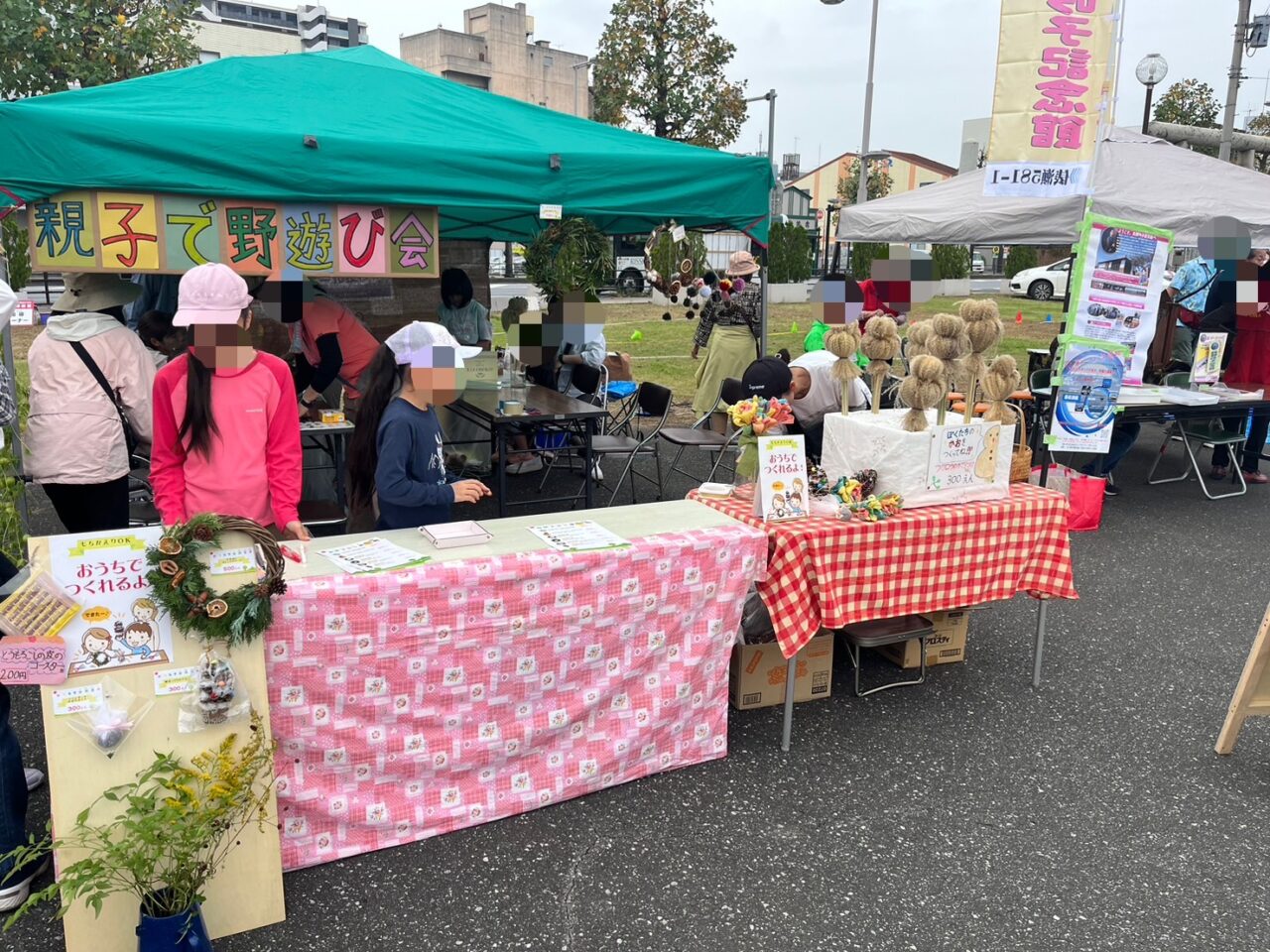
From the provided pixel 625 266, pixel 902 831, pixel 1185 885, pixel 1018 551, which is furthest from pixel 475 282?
pixel 625 266

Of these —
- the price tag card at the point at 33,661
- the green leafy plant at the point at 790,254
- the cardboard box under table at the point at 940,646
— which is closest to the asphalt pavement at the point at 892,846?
the cardboard box under table at the point at 940,646

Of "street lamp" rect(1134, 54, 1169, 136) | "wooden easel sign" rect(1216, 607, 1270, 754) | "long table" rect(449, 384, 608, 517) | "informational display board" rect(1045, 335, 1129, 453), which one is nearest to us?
"wooden easel sign" rect(1216, 607, 1270, 754)

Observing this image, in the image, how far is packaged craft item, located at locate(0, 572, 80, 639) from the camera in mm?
2107

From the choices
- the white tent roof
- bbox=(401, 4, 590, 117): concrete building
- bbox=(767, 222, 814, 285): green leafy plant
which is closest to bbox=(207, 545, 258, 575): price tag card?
the white tent roof

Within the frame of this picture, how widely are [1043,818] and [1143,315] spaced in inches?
157

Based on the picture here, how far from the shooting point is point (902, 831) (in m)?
3.03

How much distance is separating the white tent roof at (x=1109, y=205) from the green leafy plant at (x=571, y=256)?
3.25 m

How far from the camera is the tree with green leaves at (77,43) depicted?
31.1ft

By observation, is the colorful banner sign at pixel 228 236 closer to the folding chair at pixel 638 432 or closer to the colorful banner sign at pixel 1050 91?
the folding chair at pixel 638 432

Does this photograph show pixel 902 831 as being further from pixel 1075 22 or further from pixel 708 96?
pixel 708 96

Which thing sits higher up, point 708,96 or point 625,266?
point 708,96

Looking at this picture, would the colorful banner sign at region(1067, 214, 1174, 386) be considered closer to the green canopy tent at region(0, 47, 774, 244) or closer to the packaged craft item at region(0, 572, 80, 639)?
the green canopy tent at region(0, 47, 774, 244)

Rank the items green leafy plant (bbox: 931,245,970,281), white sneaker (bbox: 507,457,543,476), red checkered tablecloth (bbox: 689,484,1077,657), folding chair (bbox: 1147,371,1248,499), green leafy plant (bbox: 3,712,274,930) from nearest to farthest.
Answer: green leafy plant (bbox: 3,712,274,930) < red checkered tablecloth (bbox: 689,484,1077,657) < folding chair (bbox: 1147,371,1248,499) < white sneaker (bbox: 507,457,543,476) < green leafy plant (bbox: 931,245,970,281)

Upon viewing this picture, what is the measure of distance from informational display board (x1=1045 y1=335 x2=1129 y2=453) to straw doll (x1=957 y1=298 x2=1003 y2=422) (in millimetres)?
2328
